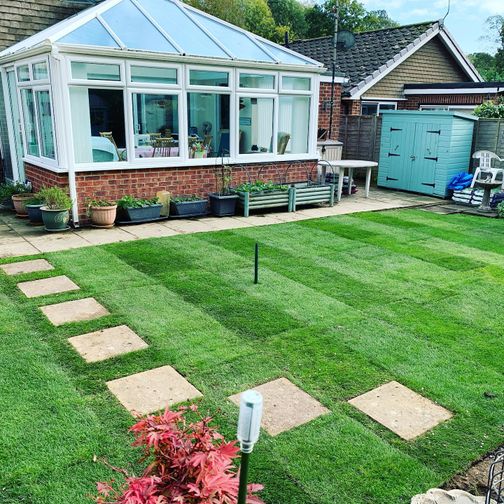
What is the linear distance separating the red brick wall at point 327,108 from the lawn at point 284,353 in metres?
7.09

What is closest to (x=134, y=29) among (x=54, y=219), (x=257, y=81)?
(x=257, y=81)

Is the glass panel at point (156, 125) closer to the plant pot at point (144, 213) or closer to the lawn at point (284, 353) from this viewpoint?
the plant pot at point (144, 213)

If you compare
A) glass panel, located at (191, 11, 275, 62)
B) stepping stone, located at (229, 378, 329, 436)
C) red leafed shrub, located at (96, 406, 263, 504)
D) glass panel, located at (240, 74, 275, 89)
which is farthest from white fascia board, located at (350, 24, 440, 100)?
red leafed shrub, located at (96, 406, 263, 504)

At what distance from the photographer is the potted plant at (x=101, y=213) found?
802 centimetres

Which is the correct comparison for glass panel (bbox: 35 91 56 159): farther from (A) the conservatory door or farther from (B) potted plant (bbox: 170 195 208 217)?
(B) potted plant (bbox: 170 195 208 217)

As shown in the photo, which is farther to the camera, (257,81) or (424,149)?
(424,149)

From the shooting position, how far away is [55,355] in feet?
13.1

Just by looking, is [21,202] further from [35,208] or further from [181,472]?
[181,472]

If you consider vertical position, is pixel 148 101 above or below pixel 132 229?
above

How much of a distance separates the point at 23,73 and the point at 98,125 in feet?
7.43

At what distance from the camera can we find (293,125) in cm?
1065

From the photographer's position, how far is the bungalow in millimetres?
15484

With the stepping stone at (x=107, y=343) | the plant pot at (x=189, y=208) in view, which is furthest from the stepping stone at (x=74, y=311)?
the plant pot at (x=189, y=208)

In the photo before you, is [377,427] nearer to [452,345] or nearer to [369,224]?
[452,345]
